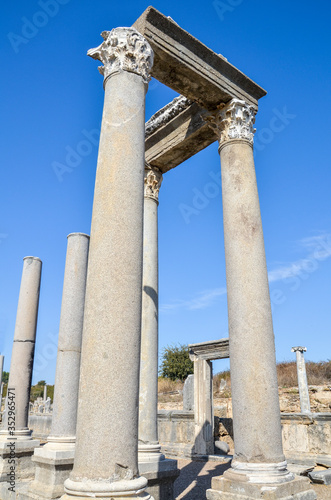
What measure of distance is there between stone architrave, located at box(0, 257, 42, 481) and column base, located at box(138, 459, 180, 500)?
5.28 m

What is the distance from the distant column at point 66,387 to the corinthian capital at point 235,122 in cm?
526

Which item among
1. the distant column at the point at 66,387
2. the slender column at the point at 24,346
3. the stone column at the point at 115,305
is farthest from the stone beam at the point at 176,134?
the slender column at the point at 24,346

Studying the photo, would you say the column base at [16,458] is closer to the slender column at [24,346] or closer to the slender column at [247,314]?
the slender column at [24,346]

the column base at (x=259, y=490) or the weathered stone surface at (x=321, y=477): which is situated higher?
the column base at (x=259, y=490)

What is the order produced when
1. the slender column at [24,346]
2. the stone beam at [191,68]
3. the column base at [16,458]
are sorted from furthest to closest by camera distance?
the slender column at [24,346] < the column base at [16,458] < the stone beam at [191,68]

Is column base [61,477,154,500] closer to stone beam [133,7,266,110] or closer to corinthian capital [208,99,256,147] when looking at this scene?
corinthian capital [208,99,256,147]

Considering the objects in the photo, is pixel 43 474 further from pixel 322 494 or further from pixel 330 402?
pixel 330 402

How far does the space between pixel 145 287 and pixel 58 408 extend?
4048 millimetres

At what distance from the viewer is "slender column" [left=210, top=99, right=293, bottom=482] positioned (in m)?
6.76

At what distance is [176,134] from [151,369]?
6.51 meters

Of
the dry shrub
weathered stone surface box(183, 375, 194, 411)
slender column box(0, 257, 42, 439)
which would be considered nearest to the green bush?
the dry shrub

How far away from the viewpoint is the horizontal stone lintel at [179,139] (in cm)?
1052

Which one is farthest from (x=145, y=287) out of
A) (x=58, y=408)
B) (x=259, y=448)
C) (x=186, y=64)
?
(x=186, y=64)

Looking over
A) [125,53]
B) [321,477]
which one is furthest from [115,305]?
[321,477]
